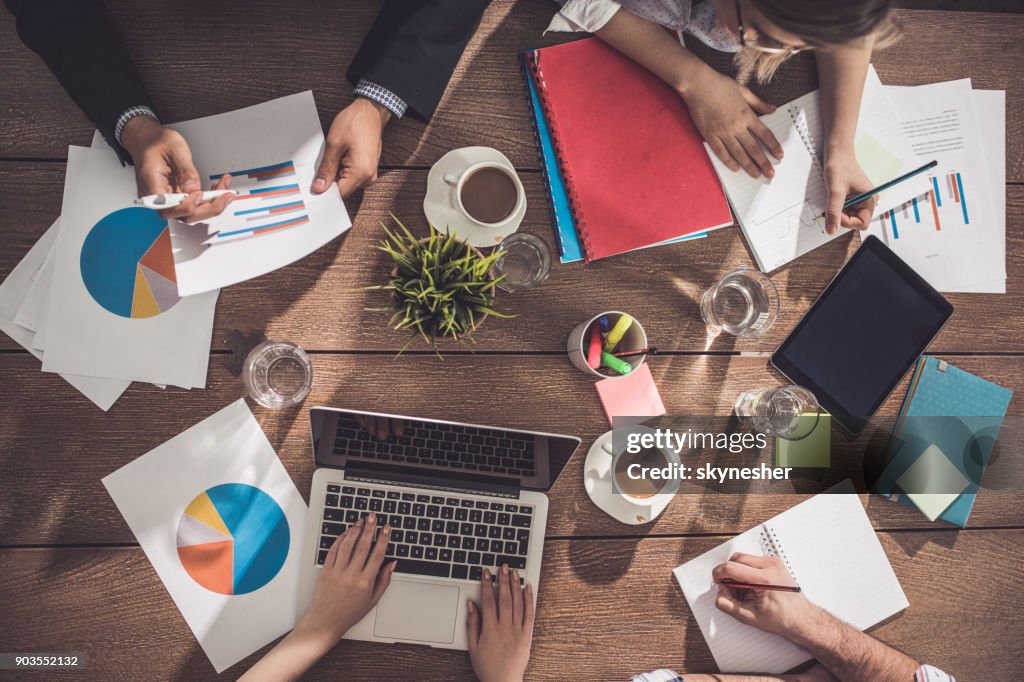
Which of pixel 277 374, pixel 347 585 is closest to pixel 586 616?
pixel 347 585

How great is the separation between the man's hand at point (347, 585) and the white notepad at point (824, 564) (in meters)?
0.57

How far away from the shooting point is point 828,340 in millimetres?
1087

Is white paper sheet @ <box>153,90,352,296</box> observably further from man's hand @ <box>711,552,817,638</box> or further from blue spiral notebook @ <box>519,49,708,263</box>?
man's hand @ <box>711,552,817,638</box>

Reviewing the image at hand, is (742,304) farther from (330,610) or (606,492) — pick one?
(330,610)

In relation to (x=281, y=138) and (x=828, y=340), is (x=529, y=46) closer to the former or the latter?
(x=281, y=138)

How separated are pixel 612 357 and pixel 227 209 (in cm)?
66

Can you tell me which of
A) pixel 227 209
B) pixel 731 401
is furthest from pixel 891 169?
pixel 227 209

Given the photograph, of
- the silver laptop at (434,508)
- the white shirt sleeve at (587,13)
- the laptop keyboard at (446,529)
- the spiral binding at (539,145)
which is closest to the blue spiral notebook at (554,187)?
the spiral binding at (539,145)

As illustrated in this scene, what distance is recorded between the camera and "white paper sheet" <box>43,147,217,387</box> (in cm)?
100

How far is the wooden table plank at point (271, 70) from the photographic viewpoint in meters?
1.01

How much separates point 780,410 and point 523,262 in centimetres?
52

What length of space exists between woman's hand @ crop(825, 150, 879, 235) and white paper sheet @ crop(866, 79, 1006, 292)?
0.05 meters

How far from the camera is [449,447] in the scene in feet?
3.39

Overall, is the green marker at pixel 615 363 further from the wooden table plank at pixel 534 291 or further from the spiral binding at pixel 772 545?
the spiral binding at pixel 772 545
